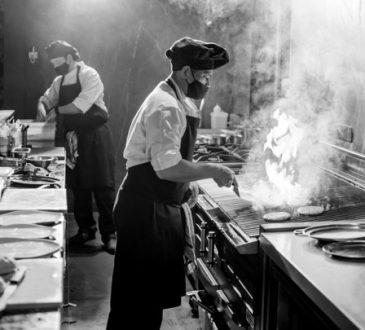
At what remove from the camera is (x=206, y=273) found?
12.5 feet

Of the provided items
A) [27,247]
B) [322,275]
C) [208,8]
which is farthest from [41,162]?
[208,8]

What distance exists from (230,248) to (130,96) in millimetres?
4573

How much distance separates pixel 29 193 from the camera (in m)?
3.67

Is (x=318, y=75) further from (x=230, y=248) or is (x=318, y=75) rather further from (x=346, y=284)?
(x=346, y=284)

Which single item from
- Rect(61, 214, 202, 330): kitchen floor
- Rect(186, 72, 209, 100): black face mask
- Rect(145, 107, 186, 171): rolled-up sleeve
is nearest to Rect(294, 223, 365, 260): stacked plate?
Rect(145, 107, 186, 171): rolled-up sleeve

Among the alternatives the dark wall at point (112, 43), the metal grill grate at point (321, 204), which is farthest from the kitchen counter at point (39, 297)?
the dark wall at point (112, 43)

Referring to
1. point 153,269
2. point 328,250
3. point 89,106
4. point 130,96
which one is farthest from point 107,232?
point 328,250

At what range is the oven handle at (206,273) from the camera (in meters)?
3.60

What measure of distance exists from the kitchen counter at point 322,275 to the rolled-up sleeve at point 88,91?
3.79 meters

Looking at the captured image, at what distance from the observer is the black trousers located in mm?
6148

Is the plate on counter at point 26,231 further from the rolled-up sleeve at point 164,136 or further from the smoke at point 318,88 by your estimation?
the smoke at point 318,88

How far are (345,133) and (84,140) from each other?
10.4 ft

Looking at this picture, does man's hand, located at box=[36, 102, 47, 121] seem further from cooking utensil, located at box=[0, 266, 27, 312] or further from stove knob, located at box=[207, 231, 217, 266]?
cooking utensil, located at box=[0, 266, 27, 312]

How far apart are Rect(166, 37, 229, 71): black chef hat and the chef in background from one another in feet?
9.80
